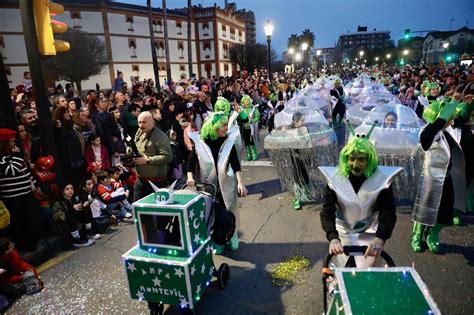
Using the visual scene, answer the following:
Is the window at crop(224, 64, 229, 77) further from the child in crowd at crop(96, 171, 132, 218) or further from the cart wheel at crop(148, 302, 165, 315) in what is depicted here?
the cart wheel at crop(148, 302, 165, 315)

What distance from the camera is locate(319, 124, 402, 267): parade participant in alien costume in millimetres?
2709

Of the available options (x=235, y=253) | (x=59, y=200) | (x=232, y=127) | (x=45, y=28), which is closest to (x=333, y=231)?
(x=235, y=253)

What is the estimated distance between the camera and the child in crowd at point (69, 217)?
507cm

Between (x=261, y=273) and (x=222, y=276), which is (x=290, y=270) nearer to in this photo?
(x=261, y=273)

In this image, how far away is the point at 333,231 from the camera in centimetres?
271

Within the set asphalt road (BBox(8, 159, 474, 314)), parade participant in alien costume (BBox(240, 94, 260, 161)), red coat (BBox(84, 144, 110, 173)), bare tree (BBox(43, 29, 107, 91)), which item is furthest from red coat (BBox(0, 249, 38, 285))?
bare tree (BBox(43, 29, 107, 91))

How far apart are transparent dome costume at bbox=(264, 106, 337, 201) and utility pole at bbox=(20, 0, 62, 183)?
3.51 metres

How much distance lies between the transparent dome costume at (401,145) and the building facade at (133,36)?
3789 cm

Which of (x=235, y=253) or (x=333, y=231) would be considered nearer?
(x=333, y=231)

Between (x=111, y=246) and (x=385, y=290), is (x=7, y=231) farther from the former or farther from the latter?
(x=385, y=290)

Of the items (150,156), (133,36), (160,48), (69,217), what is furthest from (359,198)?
(160,48)

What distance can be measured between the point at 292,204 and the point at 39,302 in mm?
4131

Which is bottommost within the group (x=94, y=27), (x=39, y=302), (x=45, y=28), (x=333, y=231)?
(x=39, y=302)

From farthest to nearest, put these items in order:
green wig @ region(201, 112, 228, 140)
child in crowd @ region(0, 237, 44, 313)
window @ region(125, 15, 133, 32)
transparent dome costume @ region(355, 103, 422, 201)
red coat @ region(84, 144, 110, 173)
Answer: window @ region(125, 15, 133, 32), red coat @ region(84, 144, 110, 173), transparent dome costume @ region(355, 103, 422, 201), green wig @ region(201, 112, 228, 140), child in crowd @ region(0, 237, 44, 313)
